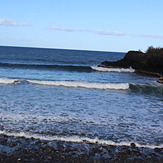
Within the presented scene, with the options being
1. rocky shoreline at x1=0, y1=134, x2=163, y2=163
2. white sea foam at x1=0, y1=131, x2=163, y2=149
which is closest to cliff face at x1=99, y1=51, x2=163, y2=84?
white sea foam at x1=0, y1=131, x2=163, y2=149

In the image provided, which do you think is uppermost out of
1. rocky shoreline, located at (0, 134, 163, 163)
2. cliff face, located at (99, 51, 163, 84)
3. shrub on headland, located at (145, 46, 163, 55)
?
shrub on headland, located at (145, 46, 163, 55)

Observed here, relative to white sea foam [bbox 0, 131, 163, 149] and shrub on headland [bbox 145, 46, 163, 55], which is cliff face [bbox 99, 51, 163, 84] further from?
white sea foam [bbox 0, 131, 163, 149]

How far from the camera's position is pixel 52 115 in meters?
11.2

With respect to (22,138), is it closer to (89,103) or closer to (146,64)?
(89,103)

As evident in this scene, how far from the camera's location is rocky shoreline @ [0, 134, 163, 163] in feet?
21.7

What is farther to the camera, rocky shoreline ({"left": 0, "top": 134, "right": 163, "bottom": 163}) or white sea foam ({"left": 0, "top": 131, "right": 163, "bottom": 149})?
white sea foam ({"left": 0, "top": 131, "right": 163, "bottom": 149})

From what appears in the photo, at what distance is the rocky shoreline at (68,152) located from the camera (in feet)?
21.7

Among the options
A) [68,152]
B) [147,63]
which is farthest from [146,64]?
[68,152]

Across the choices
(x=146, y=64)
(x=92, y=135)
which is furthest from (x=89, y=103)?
(x=146, y=64)

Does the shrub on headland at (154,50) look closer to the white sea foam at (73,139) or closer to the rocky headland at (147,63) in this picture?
the rocky headland at (147,63)

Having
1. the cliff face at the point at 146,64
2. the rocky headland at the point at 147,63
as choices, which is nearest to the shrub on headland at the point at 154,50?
the rocky headland at the point at 147,63

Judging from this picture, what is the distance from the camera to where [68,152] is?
7.07 m

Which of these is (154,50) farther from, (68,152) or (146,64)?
(68,152)

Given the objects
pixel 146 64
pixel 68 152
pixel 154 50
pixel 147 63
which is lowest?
pixel 68 152
